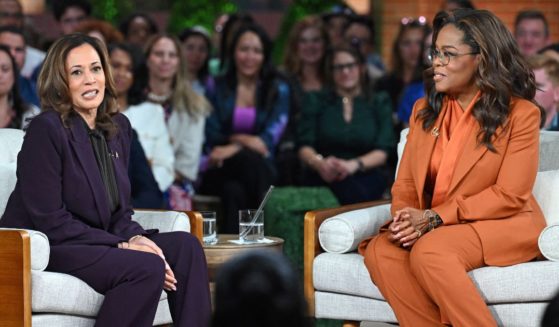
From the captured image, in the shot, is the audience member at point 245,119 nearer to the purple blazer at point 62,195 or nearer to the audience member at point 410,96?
the audience member at point 410,96

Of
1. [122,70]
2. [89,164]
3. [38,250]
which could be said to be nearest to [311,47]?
[122,70]

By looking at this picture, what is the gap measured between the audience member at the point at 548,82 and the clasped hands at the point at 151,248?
2.73 metres

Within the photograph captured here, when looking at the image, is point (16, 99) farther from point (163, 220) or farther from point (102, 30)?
point (163, 220)

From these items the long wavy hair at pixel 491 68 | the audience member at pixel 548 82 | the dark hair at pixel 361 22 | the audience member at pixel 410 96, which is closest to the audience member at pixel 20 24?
the dark hair at pixel 361 22

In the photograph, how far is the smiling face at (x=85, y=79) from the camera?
15.7ft

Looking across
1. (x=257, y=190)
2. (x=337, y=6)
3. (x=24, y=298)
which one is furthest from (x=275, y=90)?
(x=24, y=298)

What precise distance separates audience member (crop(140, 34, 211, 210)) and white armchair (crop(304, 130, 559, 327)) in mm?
2345

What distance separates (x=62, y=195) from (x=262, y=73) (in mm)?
3375

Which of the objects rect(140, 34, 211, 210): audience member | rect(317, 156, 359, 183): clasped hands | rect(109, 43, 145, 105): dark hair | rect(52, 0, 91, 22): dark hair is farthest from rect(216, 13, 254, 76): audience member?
rect(52, 0, 91, 22): dark hair

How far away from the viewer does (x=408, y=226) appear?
15.9 ft

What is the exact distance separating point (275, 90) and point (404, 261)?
3.26m

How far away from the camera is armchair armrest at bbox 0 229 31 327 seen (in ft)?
14.3

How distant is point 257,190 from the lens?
294 inches

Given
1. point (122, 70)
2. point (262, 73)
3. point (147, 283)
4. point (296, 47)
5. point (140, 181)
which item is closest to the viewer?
point (147, 283)
